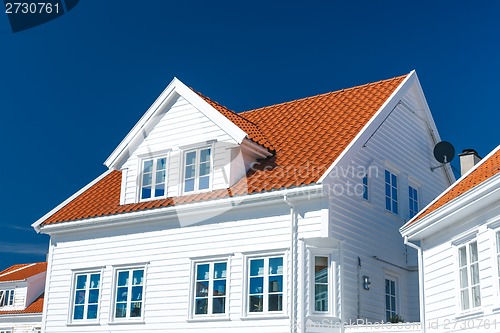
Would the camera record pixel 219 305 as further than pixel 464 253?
Yes

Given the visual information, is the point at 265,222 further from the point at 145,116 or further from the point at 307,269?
the point at 145,116

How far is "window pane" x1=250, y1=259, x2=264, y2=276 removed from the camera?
19453mm

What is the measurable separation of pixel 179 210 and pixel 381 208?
6.50 metres

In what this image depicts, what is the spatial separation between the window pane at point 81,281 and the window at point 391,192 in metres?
10.6

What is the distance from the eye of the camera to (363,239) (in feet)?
66.9

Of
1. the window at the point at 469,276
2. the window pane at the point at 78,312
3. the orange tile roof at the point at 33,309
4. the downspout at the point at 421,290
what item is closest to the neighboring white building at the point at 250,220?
the window pane at the point at 78,312

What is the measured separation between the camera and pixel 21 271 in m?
52.2

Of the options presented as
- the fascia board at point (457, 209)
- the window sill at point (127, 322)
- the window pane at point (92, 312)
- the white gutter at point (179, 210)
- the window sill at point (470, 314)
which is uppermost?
the white gutter at point (179, 210)

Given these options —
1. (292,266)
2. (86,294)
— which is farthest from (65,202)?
(292,266)

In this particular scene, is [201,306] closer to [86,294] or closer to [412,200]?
[86,294]

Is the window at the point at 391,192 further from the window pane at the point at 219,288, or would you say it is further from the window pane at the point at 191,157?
the window pane at the point at 191,157

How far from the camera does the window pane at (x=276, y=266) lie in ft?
62.8

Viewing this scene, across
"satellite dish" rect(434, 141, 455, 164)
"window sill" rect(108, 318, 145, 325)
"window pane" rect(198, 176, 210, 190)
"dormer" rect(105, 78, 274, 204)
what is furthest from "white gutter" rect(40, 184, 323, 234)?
"satellite dish" rect(434, 141, 455, 164)

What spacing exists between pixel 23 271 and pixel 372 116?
3855 cm
